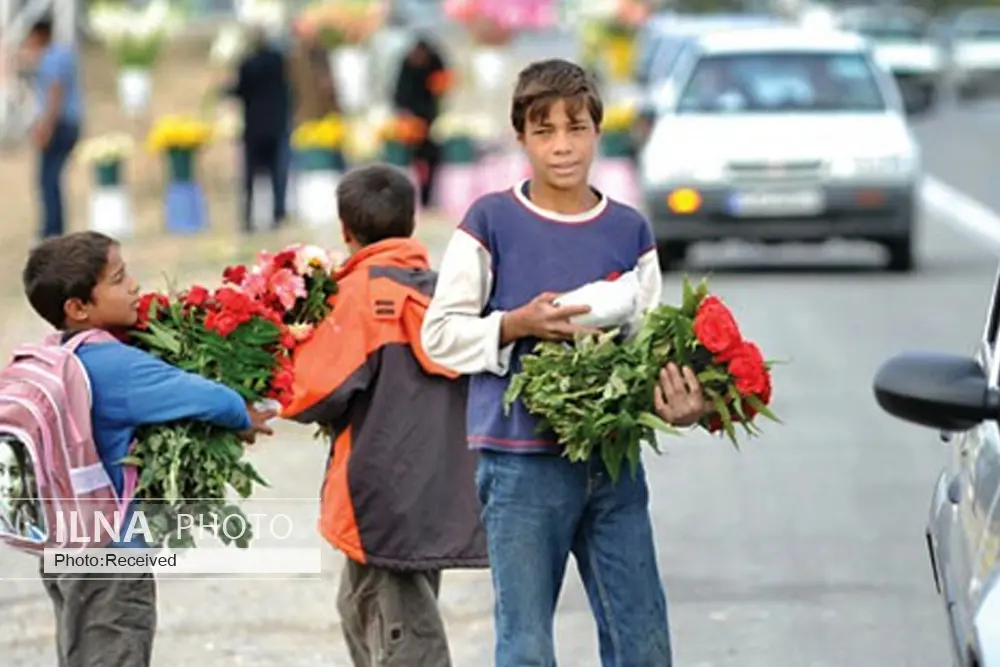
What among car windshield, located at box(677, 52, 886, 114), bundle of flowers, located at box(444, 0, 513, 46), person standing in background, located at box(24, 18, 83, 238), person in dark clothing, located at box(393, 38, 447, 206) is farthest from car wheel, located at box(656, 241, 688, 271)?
bundle of flowers, located at box(444, 0, 513, 46)

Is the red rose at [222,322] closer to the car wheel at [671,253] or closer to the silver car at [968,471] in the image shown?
the silver car at [968,471]

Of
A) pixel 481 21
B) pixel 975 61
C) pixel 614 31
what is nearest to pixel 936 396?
pixel 481 21

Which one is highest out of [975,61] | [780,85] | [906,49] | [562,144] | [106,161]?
[562,144]

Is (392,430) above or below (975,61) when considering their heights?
above

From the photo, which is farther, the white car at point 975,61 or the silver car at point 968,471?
the white car at point 975,61

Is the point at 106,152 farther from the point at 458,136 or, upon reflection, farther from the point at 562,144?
the point at 562,144

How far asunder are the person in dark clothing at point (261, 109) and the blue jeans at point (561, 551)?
1825 cm

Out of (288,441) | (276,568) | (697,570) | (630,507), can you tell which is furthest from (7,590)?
(630,507)

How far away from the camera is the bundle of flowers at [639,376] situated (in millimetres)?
5574

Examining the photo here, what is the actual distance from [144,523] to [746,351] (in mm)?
1439

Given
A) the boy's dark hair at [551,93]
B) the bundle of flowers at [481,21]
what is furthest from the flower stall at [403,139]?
the boy's dark hair at [551,93]

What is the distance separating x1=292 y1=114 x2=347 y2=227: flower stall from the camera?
2481 centimetres

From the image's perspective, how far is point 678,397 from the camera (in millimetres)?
5570

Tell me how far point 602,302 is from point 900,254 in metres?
14.7
